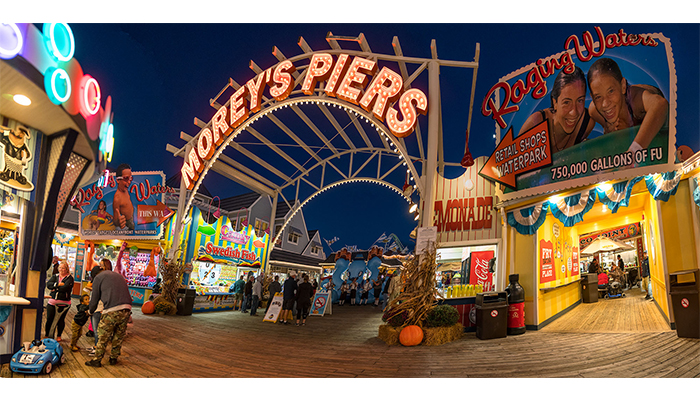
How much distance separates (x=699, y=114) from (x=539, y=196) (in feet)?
8.91

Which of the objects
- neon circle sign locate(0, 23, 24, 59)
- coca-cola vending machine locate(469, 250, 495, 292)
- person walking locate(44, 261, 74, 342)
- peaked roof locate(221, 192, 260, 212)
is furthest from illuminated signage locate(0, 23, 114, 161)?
peaked roof locate(221, 192, 260, 212)

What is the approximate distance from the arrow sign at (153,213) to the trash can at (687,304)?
15.1 meters

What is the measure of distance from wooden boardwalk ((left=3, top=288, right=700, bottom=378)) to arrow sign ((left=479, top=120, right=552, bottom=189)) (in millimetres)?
3223

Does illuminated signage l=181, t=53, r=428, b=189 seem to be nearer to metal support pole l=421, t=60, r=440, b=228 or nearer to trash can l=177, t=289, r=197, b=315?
metal support pole l=421, t=60, r=440, b=228

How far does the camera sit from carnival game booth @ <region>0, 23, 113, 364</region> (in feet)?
13.3

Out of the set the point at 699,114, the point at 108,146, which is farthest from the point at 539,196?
the point at 108,146

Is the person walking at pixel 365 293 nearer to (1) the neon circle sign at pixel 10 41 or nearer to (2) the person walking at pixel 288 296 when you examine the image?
(2) the person walking at pixel 288 296

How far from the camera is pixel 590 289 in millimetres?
11734

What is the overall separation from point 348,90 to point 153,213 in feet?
34.1

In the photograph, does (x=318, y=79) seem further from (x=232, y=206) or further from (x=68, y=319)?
(x=232, y=206)

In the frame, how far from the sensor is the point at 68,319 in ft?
30.8

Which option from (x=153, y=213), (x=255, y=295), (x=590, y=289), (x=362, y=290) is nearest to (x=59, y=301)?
(x=255, y=295)

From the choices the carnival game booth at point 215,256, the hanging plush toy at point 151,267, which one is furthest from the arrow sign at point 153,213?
the hanging plush toy at point 151,267

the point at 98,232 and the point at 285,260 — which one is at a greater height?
the point at 98,232
